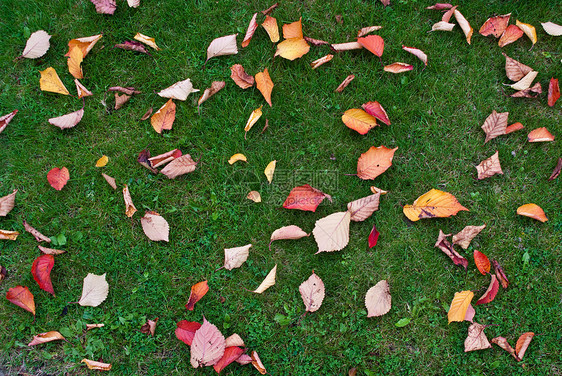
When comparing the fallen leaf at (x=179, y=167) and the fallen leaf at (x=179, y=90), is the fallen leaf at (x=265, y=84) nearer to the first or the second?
the fallen leaf at (x=179, y=90)

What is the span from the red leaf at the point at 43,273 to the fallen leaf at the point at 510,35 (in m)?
3.40

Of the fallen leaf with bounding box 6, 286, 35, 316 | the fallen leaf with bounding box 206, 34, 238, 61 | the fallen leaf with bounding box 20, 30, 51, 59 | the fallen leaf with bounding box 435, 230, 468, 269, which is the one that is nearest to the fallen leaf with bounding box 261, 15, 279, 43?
the fallen leaf with bounding box 206, 34, 238, 61

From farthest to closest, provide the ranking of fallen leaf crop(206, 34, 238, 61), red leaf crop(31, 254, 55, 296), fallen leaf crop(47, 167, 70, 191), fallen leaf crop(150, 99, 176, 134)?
fallen leaf crop(206, 34, 238, 61) < fallen leaf crop(150, 99, 176, 134) < fallen leaf crop(47, 167, 70, 191) < red leaf crop(31, 254, 55, 296)

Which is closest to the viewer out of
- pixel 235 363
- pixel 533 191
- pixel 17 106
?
pixel 235 363

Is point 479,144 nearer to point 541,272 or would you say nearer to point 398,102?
point 398,102

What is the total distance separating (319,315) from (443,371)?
2.51 ft

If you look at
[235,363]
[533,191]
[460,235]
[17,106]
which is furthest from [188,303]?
[533,191]

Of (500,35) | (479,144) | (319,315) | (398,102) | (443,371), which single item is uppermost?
(500,35)

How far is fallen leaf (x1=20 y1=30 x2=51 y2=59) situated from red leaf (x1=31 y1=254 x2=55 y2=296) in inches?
59.9

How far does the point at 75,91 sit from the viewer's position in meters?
2.72

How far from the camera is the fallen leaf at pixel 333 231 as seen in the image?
228 cm

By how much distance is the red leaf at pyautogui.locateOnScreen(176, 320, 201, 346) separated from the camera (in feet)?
7.01

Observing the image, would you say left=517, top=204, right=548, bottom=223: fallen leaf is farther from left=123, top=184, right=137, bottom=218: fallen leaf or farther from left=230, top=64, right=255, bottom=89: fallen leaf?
left=123, top=184, right=137, bottom=218: fallen leaf

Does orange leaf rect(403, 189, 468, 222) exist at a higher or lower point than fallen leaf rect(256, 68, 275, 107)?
lower
